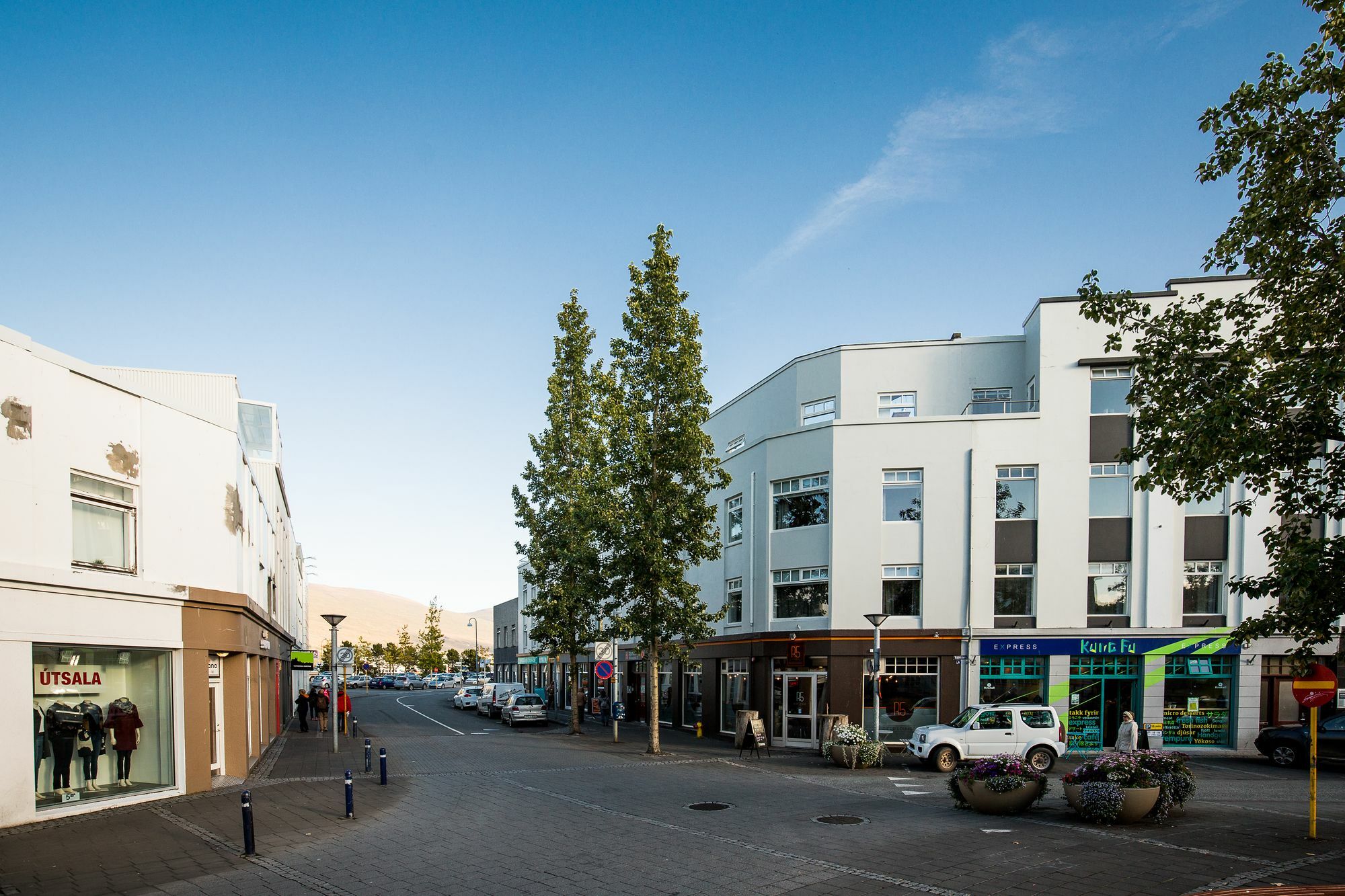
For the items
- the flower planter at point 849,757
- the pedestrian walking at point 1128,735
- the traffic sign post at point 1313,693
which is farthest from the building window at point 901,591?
the traffic sign post at point 1313,693

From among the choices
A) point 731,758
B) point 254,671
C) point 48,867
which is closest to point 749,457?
point 731,758

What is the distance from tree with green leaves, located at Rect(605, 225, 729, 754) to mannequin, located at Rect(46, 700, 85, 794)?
49.8 ft

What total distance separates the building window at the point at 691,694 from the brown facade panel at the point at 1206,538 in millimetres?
17775

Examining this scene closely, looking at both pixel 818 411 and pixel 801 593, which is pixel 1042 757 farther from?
pixel 818 411

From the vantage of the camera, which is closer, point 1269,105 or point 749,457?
point 1269,105

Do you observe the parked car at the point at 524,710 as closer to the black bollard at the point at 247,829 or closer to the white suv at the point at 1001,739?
the white suv at the point at 1001,739

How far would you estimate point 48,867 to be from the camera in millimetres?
12148

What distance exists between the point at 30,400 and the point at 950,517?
2346 centimetres

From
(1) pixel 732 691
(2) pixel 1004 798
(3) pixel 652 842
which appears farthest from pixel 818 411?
(3) pixel 652 842

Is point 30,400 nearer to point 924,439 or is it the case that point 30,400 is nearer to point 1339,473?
point 1339,473

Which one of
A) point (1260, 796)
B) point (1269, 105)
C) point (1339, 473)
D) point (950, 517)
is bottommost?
point (1260, 796)

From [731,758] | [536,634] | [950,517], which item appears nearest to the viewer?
[731,758]

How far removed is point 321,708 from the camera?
127 ft

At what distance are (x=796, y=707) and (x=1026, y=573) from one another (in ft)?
27.1
